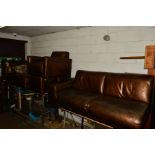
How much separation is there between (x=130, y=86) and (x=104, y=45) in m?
1.18

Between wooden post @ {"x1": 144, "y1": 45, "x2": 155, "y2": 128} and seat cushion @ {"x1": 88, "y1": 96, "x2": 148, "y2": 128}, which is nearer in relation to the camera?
seat cushion @ {"x1": 88, "y1": 96, "x2": 148, "y2": 128}

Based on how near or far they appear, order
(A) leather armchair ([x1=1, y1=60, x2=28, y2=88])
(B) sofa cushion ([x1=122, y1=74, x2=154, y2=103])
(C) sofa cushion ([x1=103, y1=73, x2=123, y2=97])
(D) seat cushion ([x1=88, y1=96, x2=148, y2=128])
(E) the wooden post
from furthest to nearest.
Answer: (A) leather armchair ([x1=1, y1=60, x2=28, y2=88]) → (C) sofa cushion ([x1=103, y1=73, x2=123, y2=97]) → (B) sofa cushion ([x1=122, y1=74, x2=154, y2=103]) → (E) the wooden post → (D) seat cushion ([x1=88, y1=96, x2=148, y2=128])

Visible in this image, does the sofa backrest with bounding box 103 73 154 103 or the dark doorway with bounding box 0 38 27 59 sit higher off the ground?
the dark doorway with bounding box 0 38 27 59

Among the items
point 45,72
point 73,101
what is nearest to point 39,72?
point 45,72

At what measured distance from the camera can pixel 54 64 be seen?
2.80 metres

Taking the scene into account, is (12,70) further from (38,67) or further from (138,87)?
(138,87)

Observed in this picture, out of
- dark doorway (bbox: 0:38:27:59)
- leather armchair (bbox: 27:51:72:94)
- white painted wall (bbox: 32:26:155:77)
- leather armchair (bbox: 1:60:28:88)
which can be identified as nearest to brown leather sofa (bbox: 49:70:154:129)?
leather armchair (bbox: 27:51:72:94)

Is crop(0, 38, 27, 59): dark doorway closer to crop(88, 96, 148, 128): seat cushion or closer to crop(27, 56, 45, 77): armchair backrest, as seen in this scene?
crop(27, 56, 45, 77): armchair backrest

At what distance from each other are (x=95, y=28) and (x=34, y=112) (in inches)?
97.5

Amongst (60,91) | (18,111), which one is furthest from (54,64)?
(18,111)

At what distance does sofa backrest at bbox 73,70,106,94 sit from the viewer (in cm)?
259

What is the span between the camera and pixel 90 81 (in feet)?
8.97

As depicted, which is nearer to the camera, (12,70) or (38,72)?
(38,72)

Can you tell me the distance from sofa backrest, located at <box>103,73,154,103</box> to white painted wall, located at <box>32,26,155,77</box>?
1.30 feet
